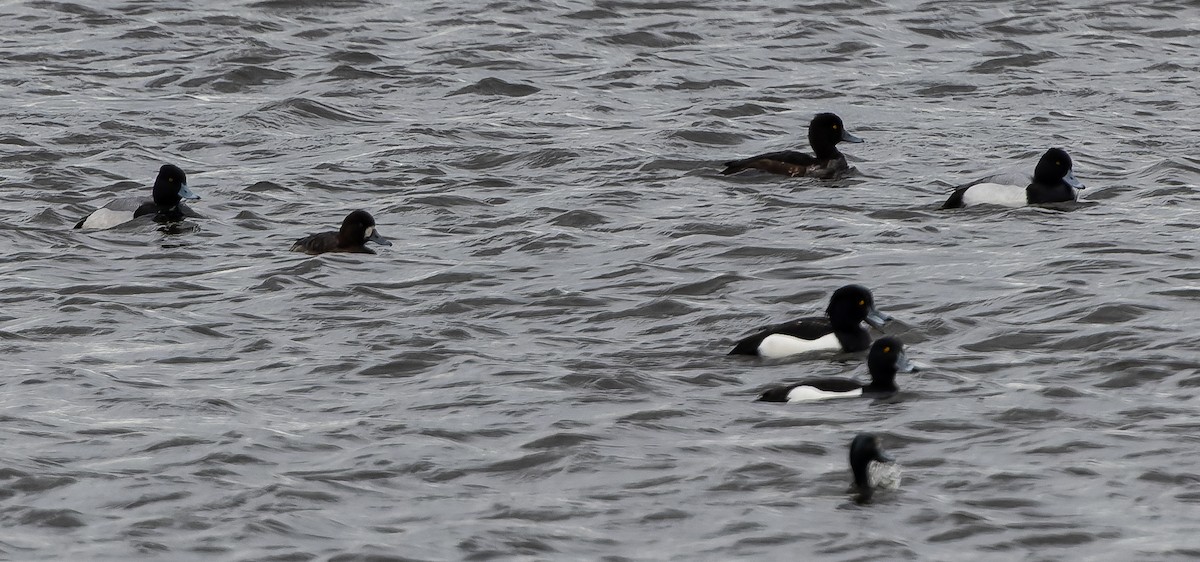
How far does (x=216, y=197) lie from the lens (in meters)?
17.0

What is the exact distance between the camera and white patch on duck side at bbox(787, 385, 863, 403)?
1097cm

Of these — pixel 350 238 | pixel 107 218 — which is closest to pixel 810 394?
pixel 350 238

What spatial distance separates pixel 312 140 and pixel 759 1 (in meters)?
7.89

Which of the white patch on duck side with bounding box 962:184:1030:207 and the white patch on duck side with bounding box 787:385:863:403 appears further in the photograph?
the white patch on duck side with bounding box 962:184:1030:207

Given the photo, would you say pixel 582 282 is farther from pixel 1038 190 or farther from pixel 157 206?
pixel 1038 190

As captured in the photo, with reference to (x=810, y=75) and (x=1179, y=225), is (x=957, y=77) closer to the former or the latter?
(x=810, y=75)

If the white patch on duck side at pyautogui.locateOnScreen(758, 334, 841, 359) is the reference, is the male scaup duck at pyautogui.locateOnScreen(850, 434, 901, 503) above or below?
above

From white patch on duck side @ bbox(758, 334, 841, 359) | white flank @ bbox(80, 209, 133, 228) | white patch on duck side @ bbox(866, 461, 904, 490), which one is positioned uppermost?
white patch on duck side @ bbox(866, 461, 904, 490)

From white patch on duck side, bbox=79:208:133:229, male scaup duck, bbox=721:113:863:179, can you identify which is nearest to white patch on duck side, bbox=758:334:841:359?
male scaup duck, bbox=721:113:863:179

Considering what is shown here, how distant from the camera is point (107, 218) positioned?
1599cm

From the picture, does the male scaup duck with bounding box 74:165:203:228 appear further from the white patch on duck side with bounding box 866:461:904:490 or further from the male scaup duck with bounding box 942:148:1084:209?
the white patch on duck side with bounding box 866:461:904:490

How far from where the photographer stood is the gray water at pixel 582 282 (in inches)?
373

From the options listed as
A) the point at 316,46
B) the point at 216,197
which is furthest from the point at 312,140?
the point at 316,46

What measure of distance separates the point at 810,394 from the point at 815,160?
6.49 metres
